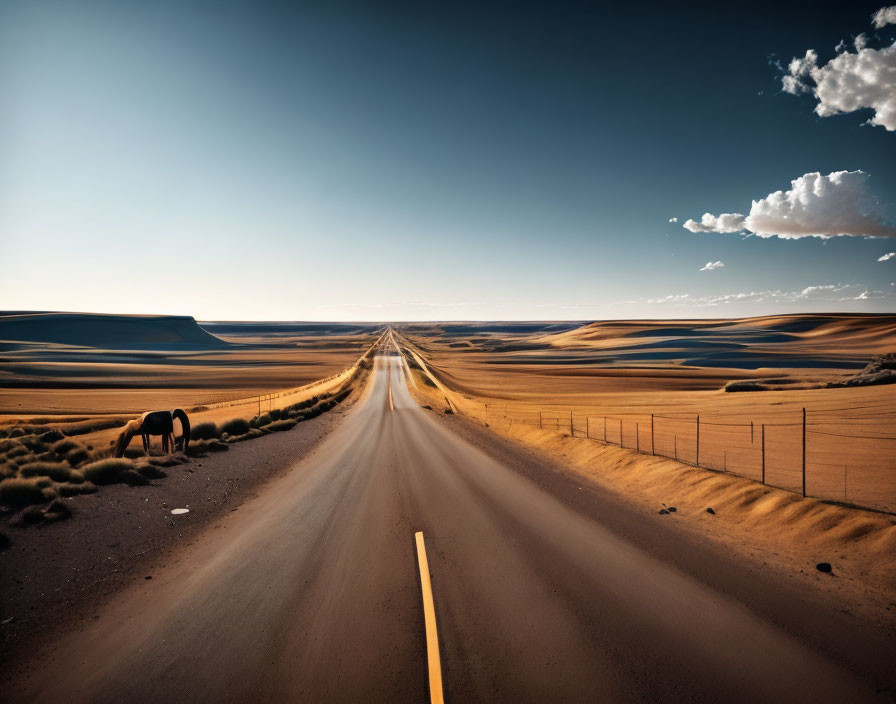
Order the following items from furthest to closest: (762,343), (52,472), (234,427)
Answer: (762,343)
(234,427)
(52,472)

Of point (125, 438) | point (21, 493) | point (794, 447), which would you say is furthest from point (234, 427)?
→ point (794, 447)

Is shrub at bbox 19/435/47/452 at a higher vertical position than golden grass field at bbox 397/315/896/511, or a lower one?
higher

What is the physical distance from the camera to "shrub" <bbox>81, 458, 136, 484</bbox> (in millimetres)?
11125

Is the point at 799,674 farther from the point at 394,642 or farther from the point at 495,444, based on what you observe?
the point at 495,444

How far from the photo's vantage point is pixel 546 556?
7.28 metres

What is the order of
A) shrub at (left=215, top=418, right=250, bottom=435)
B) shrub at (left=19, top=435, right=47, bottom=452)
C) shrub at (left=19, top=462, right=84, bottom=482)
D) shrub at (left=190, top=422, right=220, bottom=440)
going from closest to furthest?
shrub at (left=19, top=462, right=84, bottom=482) < shrub at (left=19, top=435, right=47, bottom=452) < shrub at (left=190, top=422, right=220, bottom=440) < shrub at (left=215, top=418, right=250, bottom=435)

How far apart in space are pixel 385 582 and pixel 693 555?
5320 millimetres

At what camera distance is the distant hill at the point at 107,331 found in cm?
15088

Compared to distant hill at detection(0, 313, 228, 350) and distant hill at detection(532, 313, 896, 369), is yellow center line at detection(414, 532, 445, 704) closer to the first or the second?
distant hill at detection(532, 313, 896, 369)

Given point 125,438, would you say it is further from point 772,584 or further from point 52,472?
point 772,584

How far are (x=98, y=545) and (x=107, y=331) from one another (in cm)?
20237

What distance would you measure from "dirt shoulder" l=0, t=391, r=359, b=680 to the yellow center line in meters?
4.53

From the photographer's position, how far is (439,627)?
5.27m

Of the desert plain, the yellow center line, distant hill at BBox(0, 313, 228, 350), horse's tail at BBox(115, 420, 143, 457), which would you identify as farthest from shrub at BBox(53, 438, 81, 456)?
distant hill at BBox(0, 313, 228, 350)
